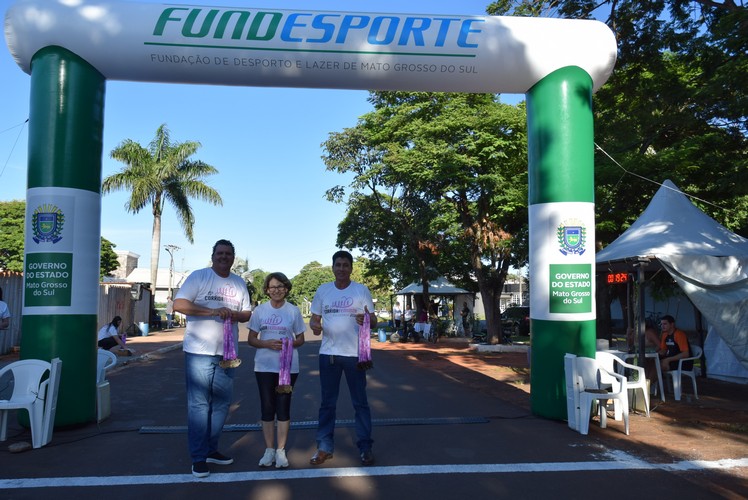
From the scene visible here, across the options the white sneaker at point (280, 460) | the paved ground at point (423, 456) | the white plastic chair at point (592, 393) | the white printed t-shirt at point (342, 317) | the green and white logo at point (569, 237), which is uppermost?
the green and white logo at point (569, 237)

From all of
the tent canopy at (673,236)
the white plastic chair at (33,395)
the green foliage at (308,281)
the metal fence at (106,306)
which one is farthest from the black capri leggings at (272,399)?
the green foliage at (308,281)

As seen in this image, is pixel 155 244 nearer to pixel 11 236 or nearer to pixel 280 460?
pixel 11 236

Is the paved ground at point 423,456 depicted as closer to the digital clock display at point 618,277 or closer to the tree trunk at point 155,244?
the digital clock display at point 618,277

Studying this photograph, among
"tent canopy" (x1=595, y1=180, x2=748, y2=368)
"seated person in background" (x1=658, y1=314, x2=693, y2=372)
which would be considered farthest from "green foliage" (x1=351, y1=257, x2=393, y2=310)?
"seated person in background" (x1=658, y1=314, x2=693, y2=372)

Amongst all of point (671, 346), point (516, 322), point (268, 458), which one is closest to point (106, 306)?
point (516, 322)

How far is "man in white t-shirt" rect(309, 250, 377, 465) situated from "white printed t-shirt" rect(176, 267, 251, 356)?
2.53 ft

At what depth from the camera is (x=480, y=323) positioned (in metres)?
33.1

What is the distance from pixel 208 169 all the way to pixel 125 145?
4186 mm

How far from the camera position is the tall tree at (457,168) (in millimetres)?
18688

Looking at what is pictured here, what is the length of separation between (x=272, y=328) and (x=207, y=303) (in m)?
0.61

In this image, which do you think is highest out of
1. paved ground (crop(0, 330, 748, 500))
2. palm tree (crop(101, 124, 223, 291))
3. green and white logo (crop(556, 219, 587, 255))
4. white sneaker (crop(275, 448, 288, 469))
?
palm tree (crop(101, 124, 223, 291))

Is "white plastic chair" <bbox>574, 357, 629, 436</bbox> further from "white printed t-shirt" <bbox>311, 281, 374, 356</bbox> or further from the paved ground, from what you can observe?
"white printed t-shirt" <bbox>311, 281, 374, 356</bbox>

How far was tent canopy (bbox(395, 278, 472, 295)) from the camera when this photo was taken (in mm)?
30353

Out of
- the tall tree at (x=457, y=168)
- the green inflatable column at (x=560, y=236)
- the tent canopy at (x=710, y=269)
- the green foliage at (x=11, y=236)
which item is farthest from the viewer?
the green foliage at (x=11, y=236)
